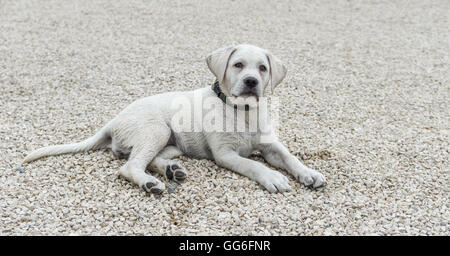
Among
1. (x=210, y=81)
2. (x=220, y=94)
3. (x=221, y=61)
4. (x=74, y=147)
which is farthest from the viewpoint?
Answer: (x=210, y=81)

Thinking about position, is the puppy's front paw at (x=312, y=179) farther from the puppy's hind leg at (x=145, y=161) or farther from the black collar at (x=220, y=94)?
the puppy's hind leg at (x=145, y=161)

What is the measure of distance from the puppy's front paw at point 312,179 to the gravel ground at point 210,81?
0.08 metres

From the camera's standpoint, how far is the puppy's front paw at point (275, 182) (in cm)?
394

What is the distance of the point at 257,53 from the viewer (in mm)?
4238

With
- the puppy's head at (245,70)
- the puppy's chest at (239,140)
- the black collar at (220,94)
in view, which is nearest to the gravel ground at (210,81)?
the puppy's chest at (239,140)

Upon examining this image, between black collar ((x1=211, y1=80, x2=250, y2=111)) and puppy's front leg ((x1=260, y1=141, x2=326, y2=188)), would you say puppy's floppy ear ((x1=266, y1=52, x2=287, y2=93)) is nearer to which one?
black collar ((x1=211, y1=80, x2=250, y2=111))

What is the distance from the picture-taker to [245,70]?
4137 mm

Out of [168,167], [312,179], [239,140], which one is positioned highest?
[239,140]

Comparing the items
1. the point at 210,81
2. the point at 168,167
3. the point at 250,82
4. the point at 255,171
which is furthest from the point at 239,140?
the point at 210,81

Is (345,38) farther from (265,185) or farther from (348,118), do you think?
(265,185)

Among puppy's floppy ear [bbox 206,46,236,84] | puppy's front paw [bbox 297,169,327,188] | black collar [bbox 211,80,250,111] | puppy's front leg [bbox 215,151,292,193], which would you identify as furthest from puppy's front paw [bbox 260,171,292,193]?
puppy's floppy ear [bbox 206,46,236,84]

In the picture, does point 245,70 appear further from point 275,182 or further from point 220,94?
point 275,182

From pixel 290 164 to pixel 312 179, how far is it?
0.30m

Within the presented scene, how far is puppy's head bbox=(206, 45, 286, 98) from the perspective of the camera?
160 inches
